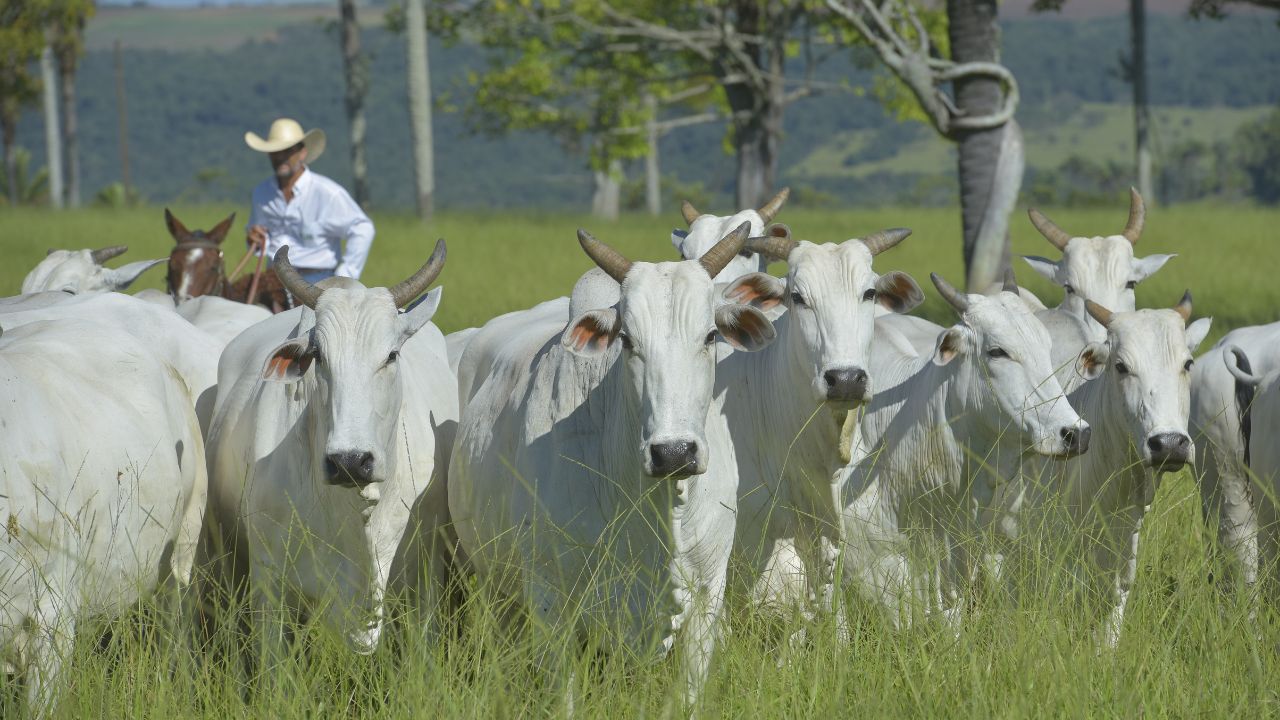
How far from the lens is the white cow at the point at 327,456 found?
15.2 ft

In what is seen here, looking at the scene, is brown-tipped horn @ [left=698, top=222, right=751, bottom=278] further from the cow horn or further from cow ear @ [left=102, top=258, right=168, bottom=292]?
cow ear @ [left=102, top=258, right=168, bottom=292]

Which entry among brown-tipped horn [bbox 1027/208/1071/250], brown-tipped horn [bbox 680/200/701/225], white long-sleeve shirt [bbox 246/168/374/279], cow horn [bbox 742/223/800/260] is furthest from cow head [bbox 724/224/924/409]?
white long-sleeve shirt [bbox 246/168/374/279]

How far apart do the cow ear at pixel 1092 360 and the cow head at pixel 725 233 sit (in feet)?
5.53

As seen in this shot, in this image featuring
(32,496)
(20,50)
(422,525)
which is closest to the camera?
(32,496)

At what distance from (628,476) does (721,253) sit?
0.77 metres

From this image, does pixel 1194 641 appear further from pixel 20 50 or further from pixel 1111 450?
pixel 20 50

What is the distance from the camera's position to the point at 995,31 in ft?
37.7

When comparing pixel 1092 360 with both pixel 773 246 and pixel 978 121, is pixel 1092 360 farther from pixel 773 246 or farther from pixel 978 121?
pixel 978 121

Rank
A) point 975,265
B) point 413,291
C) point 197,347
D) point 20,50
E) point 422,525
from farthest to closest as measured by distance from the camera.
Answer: point 20,50
point 975,265
point 197,347
point 422,525
point 413,291

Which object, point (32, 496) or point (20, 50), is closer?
point (32, 496)

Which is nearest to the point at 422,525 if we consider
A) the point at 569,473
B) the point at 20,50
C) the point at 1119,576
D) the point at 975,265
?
the point at 569,473

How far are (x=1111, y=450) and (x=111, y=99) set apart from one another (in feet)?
574

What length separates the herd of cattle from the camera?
455 cm

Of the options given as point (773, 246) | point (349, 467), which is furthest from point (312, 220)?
point (349, 467)
